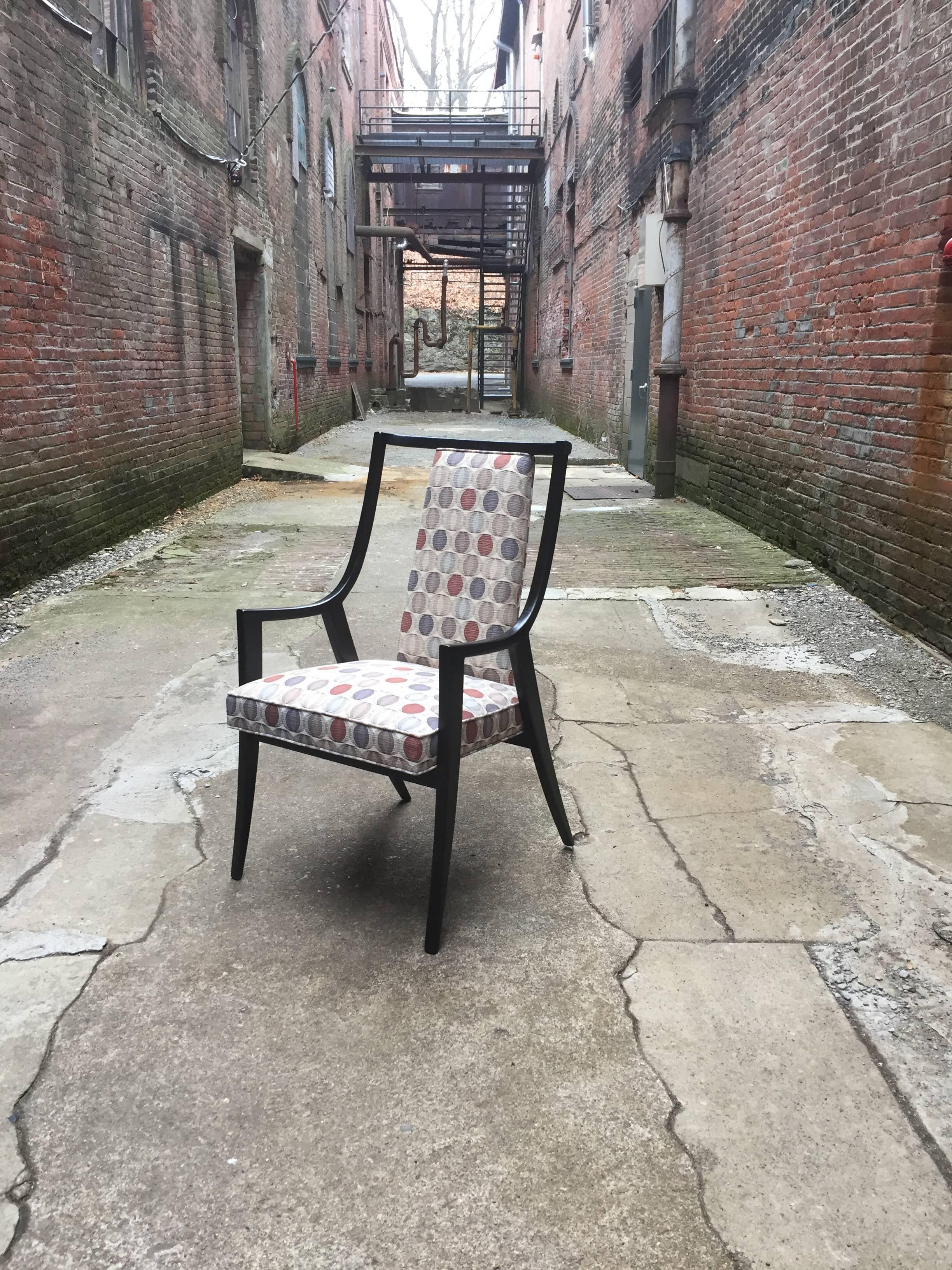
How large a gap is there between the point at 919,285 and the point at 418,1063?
14.1 feet

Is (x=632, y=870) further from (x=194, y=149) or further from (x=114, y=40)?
(x=194, y=149)

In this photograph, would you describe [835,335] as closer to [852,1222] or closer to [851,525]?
[851,525]

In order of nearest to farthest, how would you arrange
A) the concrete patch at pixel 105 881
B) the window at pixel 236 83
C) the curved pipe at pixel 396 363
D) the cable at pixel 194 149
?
1. the concrete patch at pixel 105 881
2. the cable at pixel 194 149
3. the window at pixel 236 83
4. the curved pipe at pixel 396 363

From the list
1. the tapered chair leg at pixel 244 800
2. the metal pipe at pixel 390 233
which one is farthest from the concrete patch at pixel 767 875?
the metal pipe at pixel 390 233

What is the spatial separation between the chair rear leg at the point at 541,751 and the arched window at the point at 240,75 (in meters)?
9.37

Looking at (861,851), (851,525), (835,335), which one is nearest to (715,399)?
(835,335)

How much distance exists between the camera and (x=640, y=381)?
11.0m

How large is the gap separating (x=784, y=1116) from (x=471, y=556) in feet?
5.01

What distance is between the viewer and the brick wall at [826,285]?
14.8ft

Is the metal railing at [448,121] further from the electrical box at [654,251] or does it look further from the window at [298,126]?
the electrical box at [654,251]

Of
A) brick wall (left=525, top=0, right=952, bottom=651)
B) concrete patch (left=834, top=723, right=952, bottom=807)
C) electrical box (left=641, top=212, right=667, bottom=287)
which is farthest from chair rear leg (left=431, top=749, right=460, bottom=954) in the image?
electrical box (left=641, top=212, right=667, bottom=287)

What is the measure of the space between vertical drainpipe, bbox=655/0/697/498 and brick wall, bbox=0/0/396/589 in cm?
428

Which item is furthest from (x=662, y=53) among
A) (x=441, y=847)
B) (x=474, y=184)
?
(x=474, y=184)

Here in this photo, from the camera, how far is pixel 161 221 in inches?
305
